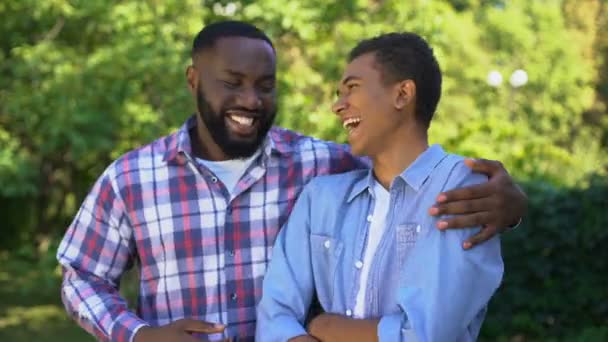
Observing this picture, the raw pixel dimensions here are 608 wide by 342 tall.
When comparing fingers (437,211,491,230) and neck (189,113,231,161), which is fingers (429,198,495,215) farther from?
neck (189,113,231,161)

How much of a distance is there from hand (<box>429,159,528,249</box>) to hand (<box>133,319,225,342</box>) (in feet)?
2.46

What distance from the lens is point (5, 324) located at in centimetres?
1114

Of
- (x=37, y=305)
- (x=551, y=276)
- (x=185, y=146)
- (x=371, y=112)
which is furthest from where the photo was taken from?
(x=37, y=305)

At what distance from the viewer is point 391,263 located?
2527 mm

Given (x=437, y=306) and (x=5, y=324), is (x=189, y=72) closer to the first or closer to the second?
(x=437, y=306)

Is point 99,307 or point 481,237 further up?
point 481,237

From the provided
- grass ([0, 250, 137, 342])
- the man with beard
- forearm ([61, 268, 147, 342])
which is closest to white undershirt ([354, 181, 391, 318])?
the man with beard

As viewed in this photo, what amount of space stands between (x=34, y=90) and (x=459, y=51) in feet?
81.8

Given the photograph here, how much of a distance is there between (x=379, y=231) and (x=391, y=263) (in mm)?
114

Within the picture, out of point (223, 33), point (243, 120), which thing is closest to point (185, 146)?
point (243, 120)

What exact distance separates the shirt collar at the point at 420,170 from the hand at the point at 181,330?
0.55 m

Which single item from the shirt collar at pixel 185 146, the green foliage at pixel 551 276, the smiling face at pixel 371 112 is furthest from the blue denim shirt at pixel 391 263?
the green foliage at pixel 551 276

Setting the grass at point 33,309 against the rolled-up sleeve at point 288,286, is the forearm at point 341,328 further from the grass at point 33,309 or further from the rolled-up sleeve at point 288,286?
the grass at point 33,309

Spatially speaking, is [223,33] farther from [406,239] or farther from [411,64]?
[406,239]
